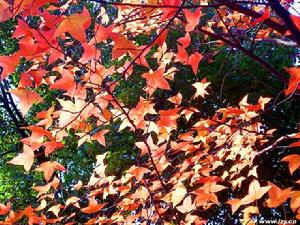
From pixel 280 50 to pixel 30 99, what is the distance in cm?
332

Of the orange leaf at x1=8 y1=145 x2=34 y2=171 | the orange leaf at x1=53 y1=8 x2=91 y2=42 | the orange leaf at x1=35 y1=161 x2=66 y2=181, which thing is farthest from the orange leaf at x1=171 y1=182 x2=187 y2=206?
the orange leaf at x1=53 y1=8 x2=91 y2=42

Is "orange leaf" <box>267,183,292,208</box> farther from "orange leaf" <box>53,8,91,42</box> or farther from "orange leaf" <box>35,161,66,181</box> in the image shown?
"orange leaf" <box>35,161,66,181</box>

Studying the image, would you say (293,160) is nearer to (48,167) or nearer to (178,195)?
(178,195)

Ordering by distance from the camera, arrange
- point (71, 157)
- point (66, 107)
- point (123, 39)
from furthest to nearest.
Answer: point (71, 157) < point (66, 107) < point (123, 39)

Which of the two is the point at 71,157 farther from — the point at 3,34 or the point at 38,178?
the point at 3,34

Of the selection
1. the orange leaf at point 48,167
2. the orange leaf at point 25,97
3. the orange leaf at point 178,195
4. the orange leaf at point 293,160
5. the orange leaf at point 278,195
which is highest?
the orange leaf at point 25,97

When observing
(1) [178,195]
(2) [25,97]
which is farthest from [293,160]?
(2) [25,97]

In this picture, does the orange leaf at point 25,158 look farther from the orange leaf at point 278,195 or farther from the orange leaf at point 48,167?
the orange leaf at point 278,195

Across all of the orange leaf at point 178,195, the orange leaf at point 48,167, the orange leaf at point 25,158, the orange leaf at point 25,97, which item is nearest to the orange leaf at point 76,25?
the orange leaf at point 25,97

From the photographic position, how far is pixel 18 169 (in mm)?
5074

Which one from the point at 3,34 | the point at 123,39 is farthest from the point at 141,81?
the point at 123,39

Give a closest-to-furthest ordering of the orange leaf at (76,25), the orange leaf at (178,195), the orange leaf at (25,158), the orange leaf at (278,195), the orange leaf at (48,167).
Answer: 1. the orange leaf at (76,25)
2. the orange leaf at (278,195)
3. the orange leaf at (25,158)
4. the orange leaf at (48,167)
5. the orange leaf at (178,195)

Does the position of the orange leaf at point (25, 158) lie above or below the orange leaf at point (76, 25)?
below

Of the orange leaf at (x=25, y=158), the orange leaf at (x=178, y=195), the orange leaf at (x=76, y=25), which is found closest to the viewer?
the orange leaf at (x=76, y=25)
